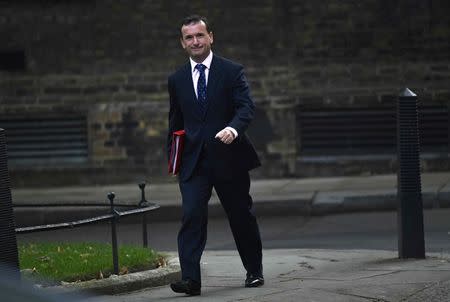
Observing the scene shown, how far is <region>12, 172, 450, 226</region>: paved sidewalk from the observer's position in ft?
44.7

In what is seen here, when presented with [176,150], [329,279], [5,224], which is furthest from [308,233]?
[5,224]

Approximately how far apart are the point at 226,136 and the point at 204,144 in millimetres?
328

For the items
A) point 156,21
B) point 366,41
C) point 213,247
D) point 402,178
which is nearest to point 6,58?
point 156,21

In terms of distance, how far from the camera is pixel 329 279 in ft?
27.2

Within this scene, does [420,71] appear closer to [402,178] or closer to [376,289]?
[402,178]

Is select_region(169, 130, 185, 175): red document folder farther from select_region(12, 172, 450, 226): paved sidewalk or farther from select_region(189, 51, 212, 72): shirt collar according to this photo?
select_region(12, 172, 450, 226): paved sidewalk

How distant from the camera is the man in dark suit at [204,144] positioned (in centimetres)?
760

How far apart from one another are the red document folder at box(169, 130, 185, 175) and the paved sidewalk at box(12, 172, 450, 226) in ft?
16.2

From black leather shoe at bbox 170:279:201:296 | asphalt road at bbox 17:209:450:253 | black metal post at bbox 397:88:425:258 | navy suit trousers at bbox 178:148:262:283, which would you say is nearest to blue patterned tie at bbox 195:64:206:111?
navy suit trousers at bbox 178:148:262:283

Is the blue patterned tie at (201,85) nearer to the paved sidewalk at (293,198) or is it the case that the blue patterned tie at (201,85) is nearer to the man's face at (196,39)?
the man's face at (196,39)

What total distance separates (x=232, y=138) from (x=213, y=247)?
14.4 ft

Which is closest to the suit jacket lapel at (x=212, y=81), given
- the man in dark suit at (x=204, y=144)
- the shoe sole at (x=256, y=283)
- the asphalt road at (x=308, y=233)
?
the man in dark suit at (x=204, y=144)

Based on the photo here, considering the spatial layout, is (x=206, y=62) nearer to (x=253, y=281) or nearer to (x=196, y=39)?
(x=196, y=39)

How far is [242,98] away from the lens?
25.1ft
